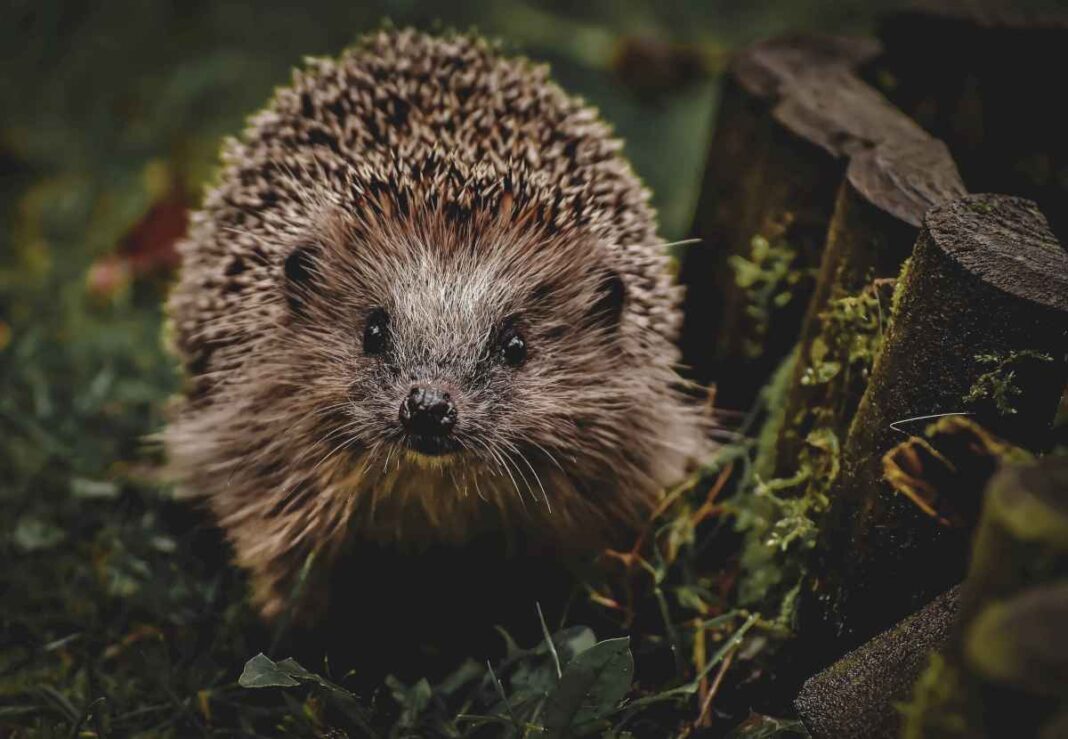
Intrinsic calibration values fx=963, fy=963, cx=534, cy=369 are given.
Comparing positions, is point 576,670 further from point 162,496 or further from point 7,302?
point 7,302

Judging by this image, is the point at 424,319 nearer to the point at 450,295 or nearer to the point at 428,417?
the point at 450,295

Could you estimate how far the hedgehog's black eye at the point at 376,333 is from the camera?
2.15 m

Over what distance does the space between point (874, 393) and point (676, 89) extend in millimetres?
3435

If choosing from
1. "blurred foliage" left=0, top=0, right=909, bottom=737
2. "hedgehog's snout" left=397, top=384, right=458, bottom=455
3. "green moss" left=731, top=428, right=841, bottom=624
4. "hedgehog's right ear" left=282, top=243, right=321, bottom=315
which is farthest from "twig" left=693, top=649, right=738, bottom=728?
"hedgehog's right ear" left=282, top=243, right=321, bottom=315

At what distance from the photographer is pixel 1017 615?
1.04 metres

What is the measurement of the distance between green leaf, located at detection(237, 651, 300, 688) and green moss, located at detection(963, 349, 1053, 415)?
4.51 feet

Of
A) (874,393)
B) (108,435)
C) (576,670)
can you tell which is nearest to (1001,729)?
(874,393)

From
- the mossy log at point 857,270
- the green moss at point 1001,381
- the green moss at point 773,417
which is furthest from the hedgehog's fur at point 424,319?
the green moss at point 1001,381

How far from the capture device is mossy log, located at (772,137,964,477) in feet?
6.31

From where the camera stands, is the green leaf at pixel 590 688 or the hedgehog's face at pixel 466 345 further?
the hedgehog's face at pixel 466 345

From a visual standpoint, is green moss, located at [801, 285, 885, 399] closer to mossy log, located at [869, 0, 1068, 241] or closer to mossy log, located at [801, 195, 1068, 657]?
mossy log, located at [801, 195, 1068, 657]

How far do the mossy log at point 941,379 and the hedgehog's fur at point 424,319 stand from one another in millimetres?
629

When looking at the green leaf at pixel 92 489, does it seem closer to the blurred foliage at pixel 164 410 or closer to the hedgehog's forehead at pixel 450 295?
the blurred foliage at pixel 164 410

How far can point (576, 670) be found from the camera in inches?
73.9
